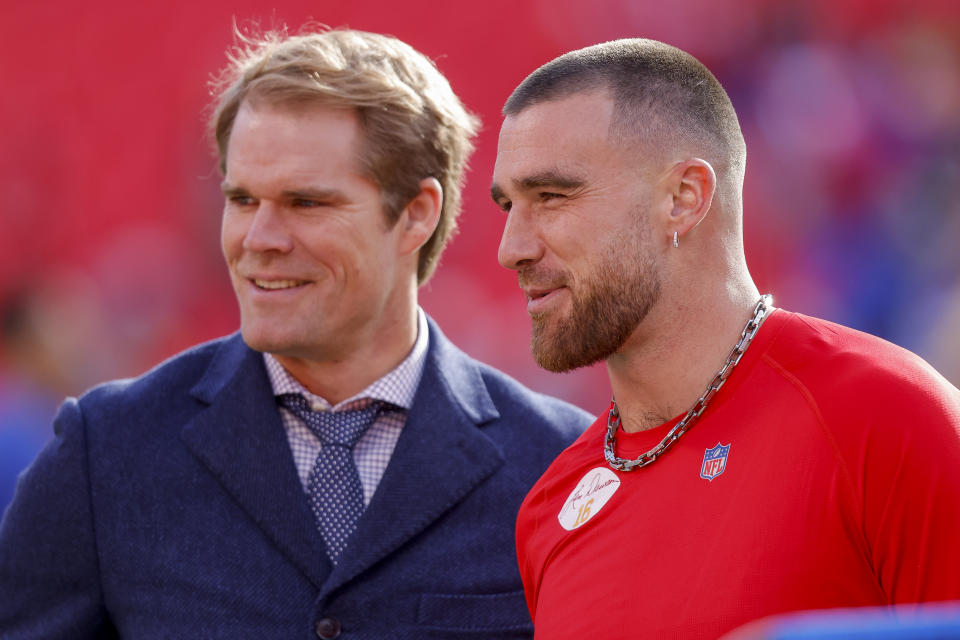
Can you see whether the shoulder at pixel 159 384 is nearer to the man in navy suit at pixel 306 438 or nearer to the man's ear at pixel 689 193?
the man in navy suit at pixel 306 438

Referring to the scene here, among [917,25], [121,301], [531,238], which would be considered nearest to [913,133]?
[917,25]

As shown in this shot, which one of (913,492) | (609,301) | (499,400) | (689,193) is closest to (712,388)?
(609,301)

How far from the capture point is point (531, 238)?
206cm

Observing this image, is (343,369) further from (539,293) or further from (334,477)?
(539,293)

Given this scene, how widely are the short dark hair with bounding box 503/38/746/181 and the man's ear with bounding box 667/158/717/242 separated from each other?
0.20 feet

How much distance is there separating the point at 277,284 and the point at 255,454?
0.41 meters

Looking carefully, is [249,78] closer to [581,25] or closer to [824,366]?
[824,366]

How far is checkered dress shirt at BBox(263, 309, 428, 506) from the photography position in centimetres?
269

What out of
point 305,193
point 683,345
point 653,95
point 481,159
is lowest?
point 481,159

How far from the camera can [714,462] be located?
1830 mm

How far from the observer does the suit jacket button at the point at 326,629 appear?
243cm

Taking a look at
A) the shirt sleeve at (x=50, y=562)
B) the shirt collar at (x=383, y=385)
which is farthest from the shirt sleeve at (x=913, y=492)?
the shirt sleeve at (x=50, y=562)

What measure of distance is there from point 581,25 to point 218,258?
9.15 feet

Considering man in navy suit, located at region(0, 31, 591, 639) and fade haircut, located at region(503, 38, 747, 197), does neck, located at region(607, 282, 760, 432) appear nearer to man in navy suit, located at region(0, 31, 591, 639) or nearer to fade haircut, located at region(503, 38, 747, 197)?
fade haircut, located at region(503, 38, 747, 197)
